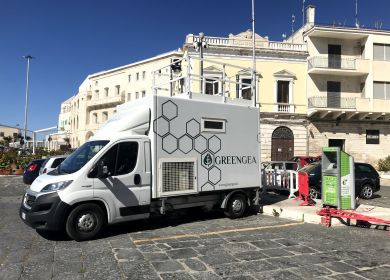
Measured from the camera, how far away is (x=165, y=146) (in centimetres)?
817

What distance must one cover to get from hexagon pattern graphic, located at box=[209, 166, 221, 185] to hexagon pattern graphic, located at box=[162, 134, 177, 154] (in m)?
1.23

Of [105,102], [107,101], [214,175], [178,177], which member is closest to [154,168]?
[178,177]

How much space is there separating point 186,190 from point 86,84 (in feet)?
214

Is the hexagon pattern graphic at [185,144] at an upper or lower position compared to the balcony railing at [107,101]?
lower

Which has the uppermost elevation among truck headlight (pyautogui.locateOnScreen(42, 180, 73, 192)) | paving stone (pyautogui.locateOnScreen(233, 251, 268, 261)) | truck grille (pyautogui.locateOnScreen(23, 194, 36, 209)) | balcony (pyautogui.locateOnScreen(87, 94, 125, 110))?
balcony (pyautogui.locateOnScreen(87, 94, 125, 110))

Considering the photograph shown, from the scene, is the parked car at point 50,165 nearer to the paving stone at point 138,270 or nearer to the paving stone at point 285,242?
the paving stone at point 138,270

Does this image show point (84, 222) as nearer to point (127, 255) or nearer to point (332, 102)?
point (127, 255)

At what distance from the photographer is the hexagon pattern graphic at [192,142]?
8156mm

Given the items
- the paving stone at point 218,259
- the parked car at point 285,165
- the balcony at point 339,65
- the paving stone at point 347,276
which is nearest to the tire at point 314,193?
the parked car at point 285,165

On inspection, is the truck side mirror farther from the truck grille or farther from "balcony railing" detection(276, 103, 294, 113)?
"balcony railing" detection(276, 103, 294, 113)

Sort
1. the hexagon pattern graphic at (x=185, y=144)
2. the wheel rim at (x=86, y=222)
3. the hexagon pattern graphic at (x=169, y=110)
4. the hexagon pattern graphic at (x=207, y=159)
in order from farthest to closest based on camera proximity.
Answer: the hexagon pattern graphic at (x=207, y=159), the hexagon pattern graphic at (x=185, y=144), the hexagon pattern graphic at (x=169, y=110), the wheel rim at (x=86, y=222)

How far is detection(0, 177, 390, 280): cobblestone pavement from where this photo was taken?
535 centimetres

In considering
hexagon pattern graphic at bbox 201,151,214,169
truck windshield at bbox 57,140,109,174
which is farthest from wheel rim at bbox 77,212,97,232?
hexagon pattern graphic at bbox 201,151,214,169

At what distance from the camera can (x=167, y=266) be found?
5.61m
